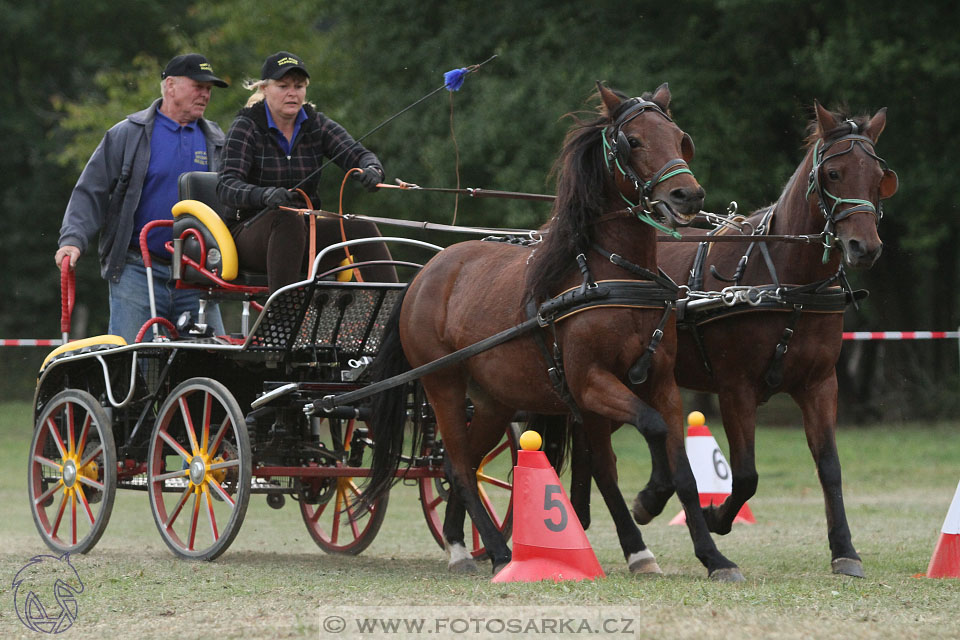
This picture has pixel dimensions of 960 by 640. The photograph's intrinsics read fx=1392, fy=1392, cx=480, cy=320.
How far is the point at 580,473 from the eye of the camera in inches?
289

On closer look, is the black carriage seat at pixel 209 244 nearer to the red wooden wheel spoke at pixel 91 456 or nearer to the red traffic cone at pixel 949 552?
the red wooden wheel spoke at pixel 91 456

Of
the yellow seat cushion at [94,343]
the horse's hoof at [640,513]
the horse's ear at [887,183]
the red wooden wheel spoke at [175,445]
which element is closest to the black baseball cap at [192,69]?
the yellow seat cushion at [94,343]

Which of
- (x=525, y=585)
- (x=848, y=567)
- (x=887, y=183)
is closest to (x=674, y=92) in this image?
(x=887, y=183)

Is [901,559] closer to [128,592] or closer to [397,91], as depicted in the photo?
[128,592]

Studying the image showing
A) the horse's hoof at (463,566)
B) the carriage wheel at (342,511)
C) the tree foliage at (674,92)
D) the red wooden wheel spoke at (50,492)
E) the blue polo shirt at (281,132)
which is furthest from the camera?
the tree foliage at (674,92)

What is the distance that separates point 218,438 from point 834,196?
11.0 feet

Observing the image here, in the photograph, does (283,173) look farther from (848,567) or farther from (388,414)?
(848,567)

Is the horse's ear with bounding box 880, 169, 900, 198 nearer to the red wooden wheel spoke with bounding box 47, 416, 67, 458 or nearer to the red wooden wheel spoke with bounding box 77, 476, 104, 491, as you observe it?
the red wooden wheel spoke with bounding box 77, 476, 104, 491

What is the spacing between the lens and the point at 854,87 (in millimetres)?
16750

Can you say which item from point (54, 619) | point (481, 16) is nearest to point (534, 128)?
point (481, 16)

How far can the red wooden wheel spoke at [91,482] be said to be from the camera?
7795mm

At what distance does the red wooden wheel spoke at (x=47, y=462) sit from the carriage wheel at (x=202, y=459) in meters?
0.82

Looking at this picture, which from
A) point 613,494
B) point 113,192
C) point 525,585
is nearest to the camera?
point 525,585

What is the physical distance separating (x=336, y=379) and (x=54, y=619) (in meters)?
2.69
